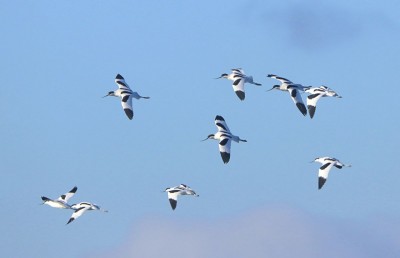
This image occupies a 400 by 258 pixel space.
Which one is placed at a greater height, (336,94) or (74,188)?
(336,94)

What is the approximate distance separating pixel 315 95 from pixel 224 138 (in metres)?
11.6

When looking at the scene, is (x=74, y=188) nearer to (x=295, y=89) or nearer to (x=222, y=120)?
(x=222, y=120)

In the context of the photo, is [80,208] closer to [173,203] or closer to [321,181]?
[173,203]

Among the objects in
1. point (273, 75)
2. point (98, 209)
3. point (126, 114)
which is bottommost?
point (98, 209)

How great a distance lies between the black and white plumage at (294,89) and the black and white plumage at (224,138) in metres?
7.12

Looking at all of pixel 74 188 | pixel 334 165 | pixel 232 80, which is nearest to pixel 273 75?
pixel 232 80

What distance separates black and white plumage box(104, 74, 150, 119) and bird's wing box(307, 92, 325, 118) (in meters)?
18.8

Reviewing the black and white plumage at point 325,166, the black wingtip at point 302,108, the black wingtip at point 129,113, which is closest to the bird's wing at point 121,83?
the black wingtip at point 129,113

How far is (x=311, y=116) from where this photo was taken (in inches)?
4988

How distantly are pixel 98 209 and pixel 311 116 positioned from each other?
24.4 meters

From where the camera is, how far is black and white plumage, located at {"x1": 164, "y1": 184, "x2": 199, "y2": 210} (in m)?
130

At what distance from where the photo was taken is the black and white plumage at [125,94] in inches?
5153

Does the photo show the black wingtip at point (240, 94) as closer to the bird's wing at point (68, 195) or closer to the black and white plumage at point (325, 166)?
the black and white plumage at point (325, 166)

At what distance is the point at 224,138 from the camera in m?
127
